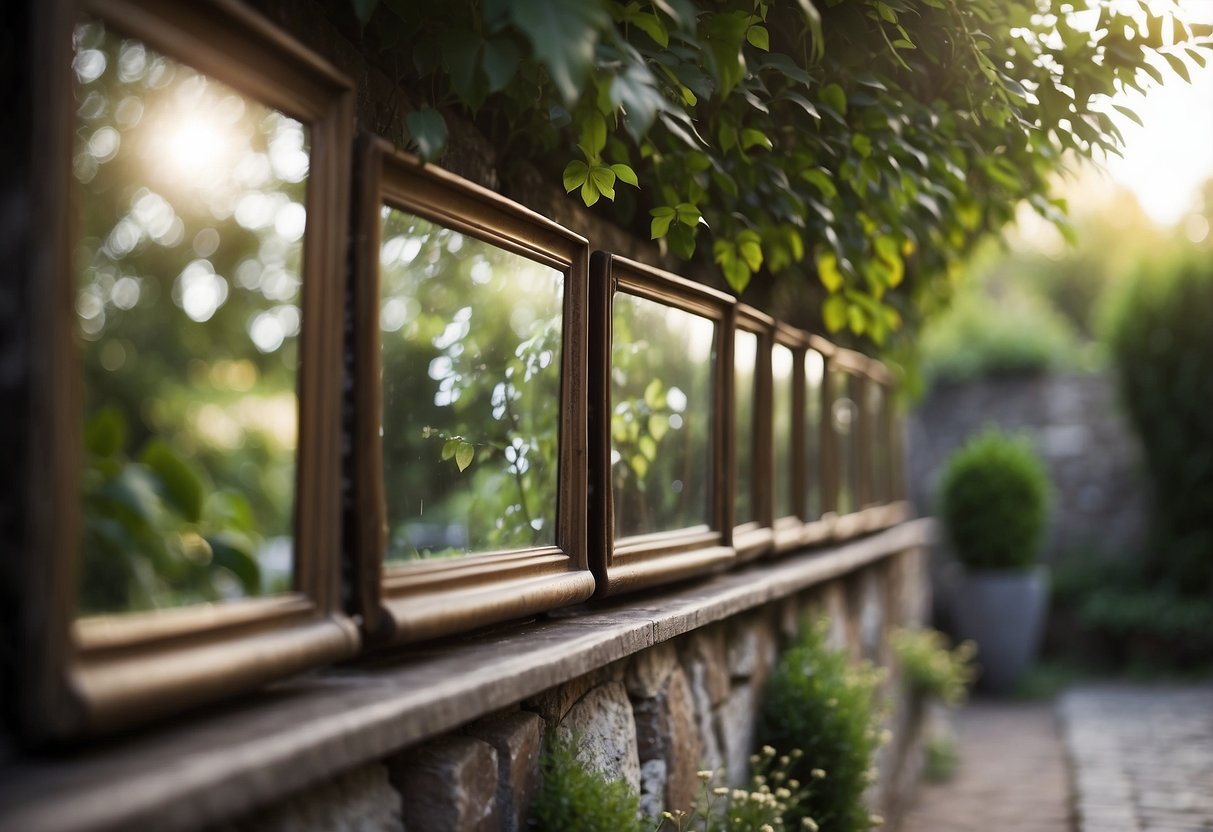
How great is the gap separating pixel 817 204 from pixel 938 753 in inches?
162

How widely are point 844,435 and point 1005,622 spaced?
446 centimetres

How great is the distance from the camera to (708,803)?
2.30 meters

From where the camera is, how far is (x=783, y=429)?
3.59 metres

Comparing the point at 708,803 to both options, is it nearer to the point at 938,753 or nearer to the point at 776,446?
the point at 776,446

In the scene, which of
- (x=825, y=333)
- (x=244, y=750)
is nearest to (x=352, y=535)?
(x=244, y=750)

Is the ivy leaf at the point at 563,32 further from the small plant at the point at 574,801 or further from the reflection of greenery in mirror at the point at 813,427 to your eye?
the reflection of greenery in mirror at the point at 813,427

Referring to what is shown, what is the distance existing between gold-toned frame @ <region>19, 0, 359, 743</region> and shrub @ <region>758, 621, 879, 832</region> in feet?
6.05

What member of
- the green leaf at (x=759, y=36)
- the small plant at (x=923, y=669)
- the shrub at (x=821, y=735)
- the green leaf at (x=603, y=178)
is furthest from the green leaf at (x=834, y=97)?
the small plant at (x=923, y=669)

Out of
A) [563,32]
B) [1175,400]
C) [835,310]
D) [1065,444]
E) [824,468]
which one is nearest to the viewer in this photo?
[563,32]

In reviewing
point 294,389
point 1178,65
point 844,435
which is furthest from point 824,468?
point 294,389

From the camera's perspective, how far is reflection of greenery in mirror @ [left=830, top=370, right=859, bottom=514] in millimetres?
4305

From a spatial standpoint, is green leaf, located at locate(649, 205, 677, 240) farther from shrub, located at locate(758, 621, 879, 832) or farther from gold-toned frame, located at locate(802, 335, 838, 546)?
gold-toned frame, located at locate(802, 335, 838, 546)

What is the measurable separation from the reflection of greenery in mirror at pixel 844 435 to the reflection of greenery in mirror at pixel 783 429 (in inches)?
22.9

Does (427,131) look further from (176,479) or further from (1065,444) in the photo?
(1065,444)
